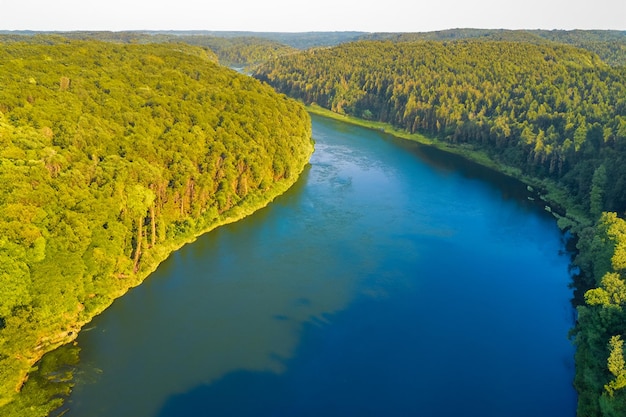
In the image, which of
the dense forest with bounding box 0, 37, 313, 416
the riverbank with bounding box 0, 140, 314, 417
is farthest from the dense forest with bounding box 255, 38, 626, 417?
the dense forest with bounding box 0, 37, 313, 416

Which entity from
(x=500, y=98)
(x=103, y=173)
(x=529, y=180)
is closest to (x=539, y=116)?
(x=500, y=98)

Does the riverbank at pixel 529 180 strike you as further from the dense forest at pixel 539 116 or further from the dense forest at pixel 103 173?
the dense forest at pixel 103 173

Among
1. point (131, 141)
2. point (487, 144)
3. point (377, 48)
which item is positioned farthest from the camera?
point (377, 48)

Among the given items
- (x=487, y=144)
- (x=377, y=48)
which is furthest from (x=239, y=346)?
(x=377, y=48)

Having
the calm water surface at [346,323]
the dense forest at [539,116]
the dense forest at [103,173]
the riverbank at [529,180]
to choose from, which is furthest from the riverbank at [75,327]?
the riverbank at [529,180]

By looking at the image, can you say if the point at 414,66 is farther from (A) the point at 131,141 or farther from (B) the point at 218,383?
(B) the point at 218,383

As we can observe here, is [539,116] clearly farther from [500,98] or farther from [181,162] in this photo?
[181,162]
